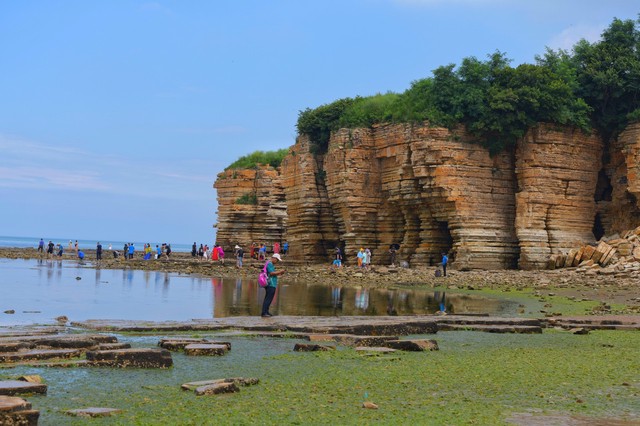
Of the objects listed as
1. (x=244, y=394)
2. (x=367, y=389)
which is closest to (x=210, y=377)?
(x=244, y=394)

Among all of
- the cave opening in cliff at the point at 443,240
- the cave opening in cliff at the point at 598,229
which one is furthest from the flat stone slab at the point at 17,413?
the cave opening in cliff at the point at 598,229

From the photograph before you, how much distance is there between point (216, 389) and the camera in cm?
859

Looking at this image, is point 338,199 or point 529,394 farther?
point 338,199

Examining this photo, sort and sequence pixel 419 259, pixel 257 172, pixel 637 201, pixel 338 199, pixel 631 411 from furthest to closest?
pixel 257 172 → pixel 338 199 → pixel 419 259 → pixel 637 201 → pixel 631 411

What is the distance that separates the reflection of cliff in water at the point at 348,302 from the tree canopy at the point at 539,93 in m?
13.7

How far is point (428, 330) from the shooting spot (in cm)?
1603

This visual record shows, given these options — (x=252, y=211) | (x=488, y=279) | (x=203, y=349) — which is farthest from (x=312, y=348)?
(x=252, y=211)

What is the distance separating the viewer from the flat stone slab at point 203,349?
11703mm

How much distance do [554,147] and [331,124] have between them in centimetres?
1551

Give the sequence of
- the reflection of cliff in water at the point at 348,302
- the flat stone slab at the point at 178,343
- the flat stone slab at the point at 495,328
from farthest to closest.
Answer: the reflection of cliff in water at the point at 348,302
the flat stone slab at the point at 495,328
the flat stone slab at the point at 178,343

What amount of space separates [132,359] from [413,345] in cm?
455

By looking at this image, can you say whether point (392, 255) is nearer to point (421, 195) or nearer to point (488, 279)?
point (421, 195)

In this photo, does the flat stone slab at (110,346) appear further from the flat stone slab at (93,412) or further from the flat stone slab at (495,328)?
the flat stone slab at (495,328)

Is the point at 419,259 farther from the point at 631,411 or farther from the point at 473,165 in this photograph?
the point at 631,411
